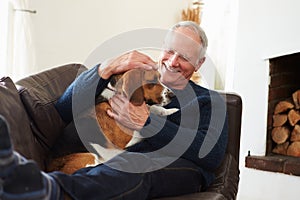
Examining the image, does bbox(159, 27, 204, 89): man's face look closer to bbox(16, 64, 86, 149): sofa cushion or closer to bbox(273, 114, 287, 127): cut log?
bbox(16, 64, 86, 149): sofa cushion

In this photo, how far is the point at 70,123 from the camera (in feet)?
5.44

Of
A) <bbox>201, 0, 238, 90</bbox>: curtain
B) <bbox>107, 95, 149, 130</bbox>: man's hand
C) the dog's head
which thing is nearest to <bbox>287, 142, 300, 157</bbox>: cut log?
<bbox>201, 0, 238, 90</bbox>: curtain

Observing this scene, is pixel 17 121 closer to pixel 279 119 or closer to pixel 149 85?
pixel 149 85

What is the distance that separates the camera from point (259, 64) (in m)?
2.83

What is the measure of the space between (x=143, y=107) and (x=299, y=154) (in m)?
1.62

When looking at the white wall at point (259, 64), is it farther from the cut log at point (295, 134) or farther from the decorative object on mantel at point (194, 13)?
the decorative object on mantel at point (194, 13)

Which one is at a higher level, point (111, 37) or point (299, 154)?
point (111, 37)

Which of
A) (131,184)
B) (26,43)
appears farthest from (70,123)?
(26,43)

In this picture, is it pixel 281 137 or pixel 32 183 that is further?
pixel 281 137

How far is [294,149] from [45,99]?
1815 mm

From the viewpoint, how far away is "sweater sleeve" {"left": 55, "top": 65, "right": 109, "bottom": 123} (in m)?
1.49

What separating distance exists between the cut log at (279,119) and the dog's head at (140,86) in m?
1.42

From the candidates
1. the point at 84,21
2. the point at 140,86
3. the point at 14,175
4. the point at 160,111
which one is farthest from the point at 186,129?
the point at 84,21

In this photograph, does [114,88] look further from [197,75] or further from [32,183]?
[197,75]
